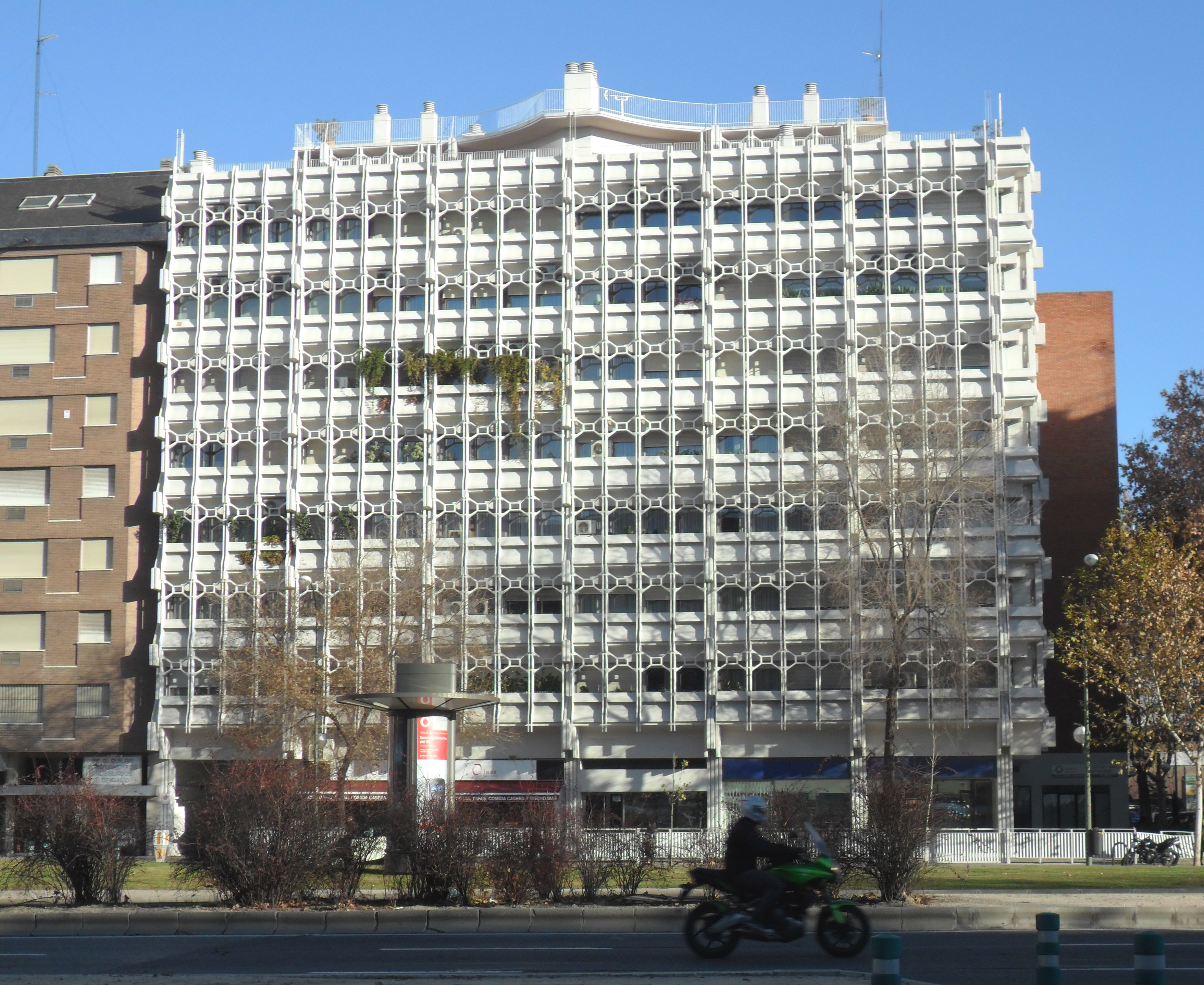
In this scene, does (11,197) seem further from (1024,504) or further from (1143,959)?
(1143,959)

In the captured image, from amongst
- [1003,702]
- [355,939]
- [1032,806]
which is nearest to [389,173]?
[1003,702]

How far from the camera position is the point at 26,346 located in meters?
54.8

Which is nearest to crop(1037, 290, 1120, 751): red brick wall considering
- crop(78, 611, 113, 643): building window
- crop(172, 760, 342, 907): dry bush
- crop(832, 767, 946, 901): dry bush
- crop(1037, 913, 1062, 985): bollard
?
crop(78, 611, 113, 643): building window

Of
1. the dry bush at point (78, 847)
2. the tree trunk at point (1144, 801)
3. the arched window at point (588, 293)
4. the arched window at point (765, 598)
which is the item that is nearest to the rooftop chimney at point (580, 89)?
the arched window at point (588, 293)

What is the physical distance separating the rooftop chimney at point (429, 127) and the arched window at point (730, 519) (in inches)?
722

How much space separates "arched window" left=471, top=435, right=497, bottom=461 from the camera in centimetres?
5247

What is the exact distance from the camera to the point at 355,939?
1631 centimetres

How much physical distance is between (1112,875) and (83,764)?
118 ft

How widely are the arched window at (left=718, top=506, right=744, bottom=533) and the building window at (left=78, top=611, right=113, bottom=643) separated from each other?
2224cm

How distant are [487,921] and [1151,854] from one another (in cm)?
2283

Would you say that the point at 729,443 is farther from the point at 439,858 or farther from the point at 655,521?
the point at 439,858

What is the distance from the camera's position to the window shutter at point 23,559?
53531mm

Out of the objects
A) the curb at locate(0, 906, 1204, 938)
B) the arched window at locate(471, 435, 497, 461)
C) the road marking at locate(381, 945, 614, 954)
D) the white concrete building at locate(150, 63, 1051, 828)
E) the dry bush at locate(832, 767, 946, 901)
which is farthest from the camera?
the arched window at locate(471, 435, 497, 461)

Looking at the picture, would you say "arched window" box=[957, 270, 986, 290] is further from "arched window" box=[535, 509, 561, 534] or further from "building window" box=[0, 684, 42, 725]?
"building window" box=[0, 684, 42, 725]
